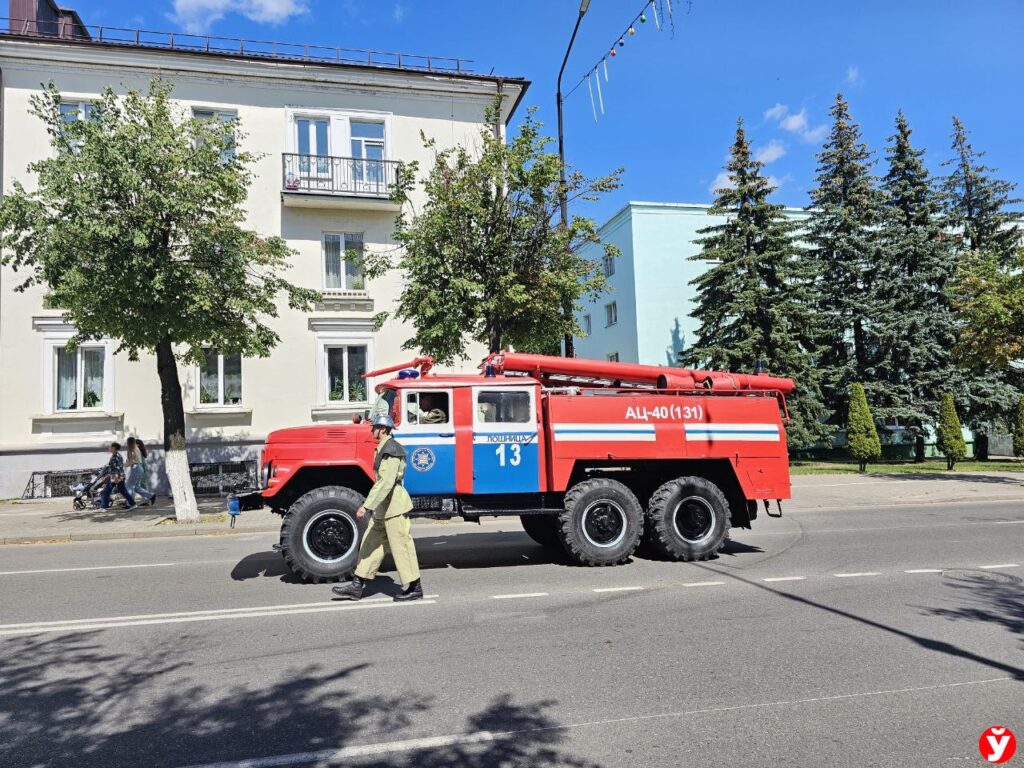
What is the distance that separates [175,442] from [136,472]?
12.6ft

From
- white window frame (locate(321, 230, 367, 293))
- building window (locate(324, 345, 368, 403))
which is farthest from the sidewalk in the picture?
white window frame (locate(321, 230, 367, 293))

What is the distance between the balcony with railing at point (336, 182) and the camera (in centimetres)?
2038

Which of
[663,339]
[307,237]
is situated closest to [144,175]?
[307,237]

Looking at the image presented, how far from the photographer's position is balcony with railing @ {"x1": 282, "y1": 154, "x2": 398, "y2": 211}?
66.8ft

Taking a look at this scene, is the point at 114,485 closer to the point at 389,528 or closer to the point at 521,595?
the point at 389,528

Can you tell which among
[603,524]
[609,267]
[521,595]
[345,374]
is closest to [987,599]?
[603,524]

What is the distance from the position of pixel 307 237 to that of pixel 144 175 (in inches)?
327

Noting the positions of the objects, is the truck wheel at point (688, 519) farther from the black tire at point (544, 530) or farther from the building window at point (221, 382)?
the building window at point (221, 382)

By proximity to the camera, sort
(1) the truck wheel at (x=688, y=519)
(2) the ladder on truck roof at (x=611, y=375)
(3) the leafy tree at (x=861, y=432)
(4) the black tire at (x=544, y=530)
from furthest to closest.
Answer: (3) the leafy tree at (x=861, y=432) → (4) the black tire at (x=544, y=530) → (2) the ladder on truck roof at (x=611, y=375) → (1) the truck wheel at (x=688, y=519)

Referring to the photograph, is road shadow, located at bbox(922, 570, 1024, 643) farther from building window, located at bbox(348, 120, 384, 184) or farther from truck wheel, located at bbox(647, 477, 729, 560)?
building window, located at bbox(348, 120, 384, 184)

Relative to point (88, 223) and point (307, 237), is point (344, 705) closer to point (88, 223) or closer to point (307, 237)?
point (88, 223)

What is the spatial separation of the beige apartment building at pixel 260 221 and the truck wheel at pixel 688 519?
12.9 meters

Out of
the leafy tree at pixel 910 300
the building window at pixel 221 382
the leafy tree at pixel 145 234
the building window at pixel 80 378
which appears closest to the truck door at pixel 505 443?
the leafy tree at pixel 145 234

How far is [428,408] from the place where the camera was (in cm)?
856
